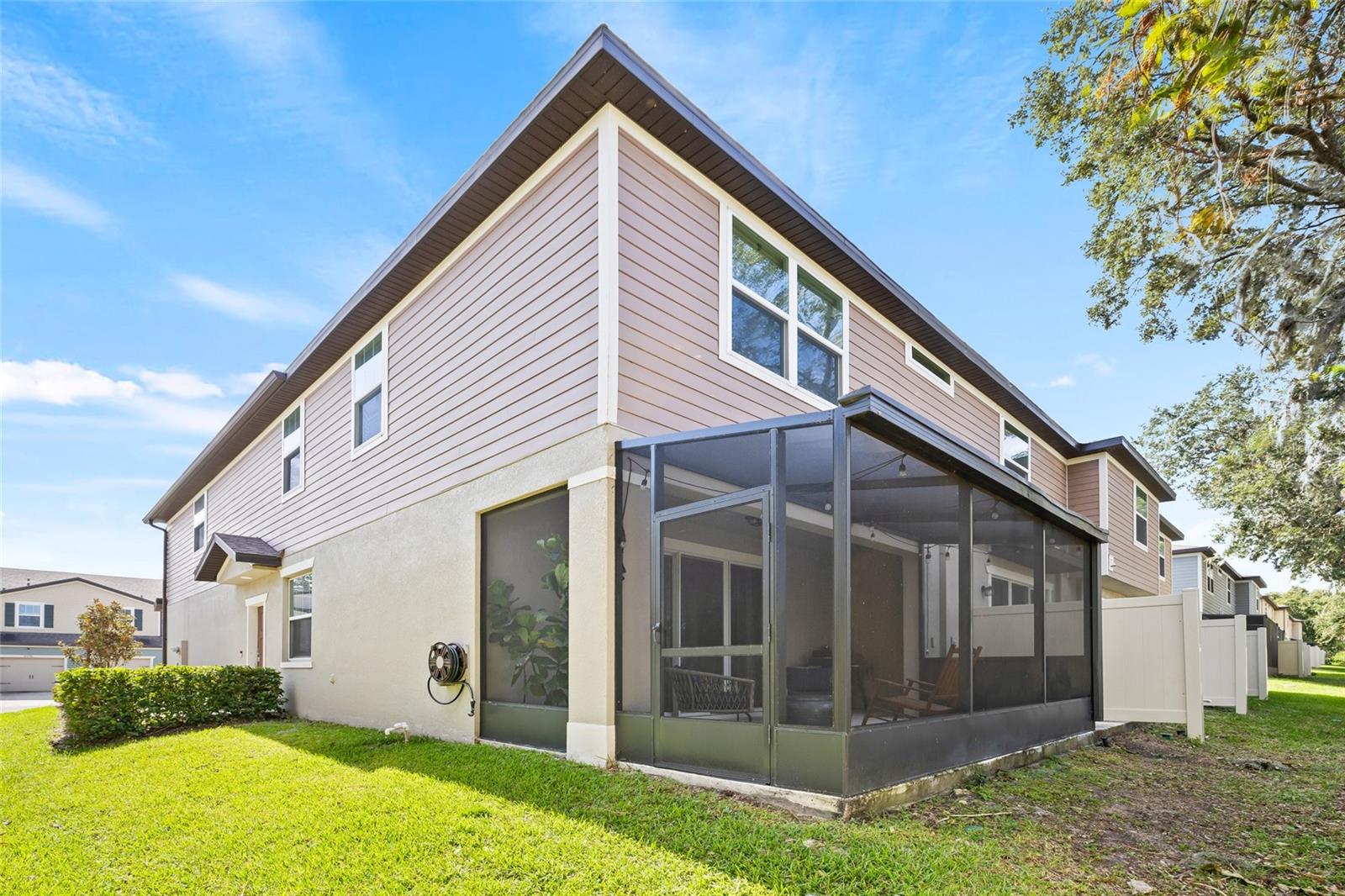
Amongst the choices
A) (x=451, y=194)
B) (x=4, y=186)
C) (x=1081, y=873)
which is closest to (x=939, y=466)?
(x=1081, y=873)

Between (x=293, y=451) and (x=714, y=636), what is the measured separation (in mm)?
10173

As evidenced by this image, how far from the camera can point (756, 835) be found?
4.27 m

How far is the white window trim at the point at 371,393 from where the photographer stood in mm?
10188

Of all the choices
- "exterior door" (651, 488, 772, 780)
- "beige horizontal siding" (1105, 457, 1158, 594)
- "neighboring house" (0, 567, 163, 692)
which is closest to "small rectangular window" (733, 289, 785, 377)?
"exterior door" (651, 488, 772, 780)

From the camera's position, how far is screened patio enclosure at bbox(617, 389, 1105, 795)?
5.02 m

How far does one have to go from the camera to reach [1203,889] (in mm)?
3977

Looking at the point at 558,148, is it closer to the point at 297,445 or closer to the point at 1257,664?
the point at 297,445

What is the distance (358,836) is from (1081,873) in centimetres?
393

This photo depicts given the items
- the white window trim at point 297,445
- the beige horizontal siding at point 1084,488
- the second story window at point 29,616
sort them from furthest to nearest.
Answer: the second story window at point 29,616
the beige horizontal siding at point 1084,488
the white window trim at point 297,445

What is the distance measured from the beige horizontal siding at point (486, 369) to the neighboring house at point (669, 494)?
38mm

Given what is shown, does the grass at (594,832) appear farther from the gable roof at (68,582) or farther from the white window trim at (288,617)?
the gable roof at (68,582)

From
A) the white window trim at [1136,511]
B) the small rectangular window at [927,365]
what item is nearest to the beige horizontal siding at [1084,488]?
the white window trim at [1136,511]

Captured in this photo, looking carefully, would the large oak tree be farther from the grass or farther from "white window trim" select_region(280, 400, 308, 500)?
"white window trim" select_region(280, 400, 308, 500)

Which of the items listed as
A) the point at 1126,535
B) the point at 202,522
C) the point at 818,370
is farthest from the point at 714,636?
the point at 202,522
